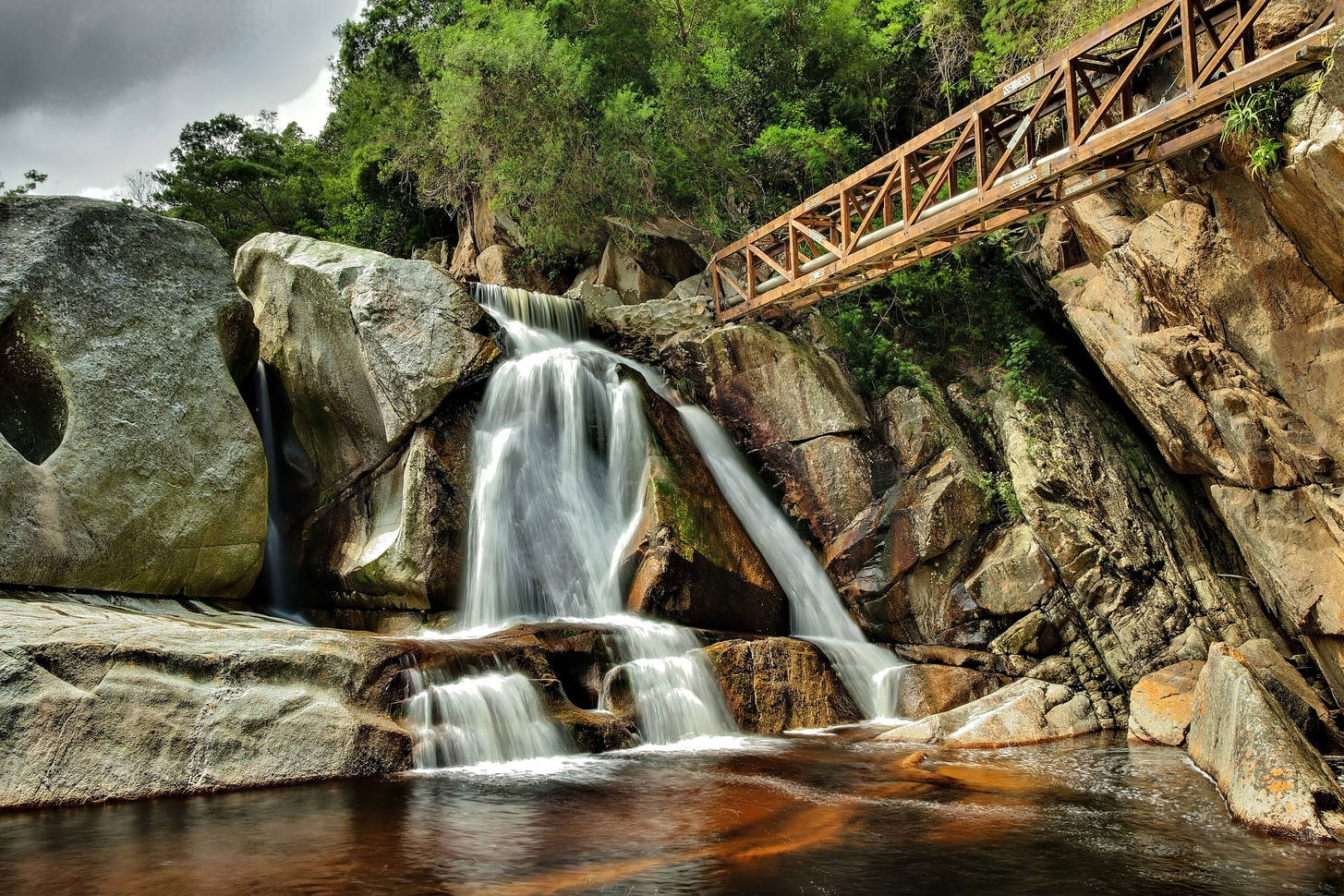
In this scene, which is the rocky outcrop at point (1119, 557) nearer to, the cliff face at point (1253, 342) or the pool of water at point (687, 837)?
the cliff face at point (1253, 342)

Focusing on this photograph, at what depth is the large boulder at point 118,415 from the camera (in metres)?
11.1

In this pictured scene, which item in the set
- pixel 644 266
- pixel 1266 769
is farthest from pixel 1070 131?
pixel 644 266

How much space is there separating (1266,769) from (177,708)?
8.68 metres

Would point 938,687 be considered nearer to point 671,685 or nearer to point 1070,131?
point 671,685

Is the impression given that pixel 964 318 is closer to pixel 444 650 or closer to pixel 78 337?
pixel 444 650

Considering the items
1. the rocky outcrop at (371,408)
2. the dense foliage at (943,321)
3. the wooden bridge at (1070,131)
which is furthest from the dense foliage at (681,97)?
the rocky outcrop at (371,408)

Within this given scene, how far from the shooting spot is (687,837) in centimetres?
615

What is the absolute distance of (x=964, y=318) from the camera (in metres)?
17.3

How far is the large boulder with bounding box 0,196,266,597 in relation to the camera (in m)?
11.1

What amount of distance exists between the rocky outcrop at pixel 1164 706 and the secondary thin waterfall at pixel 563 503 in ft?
16.1

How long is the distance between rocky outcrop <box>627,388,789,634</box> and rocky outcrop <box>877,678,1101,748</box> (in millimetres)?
3282

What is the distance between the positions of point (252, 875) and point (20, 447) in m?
9.33

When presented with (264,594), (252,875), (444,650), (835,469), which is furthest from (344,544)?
(252,875)

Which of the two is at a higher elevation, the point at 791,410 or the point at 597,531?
the point at 791,410
